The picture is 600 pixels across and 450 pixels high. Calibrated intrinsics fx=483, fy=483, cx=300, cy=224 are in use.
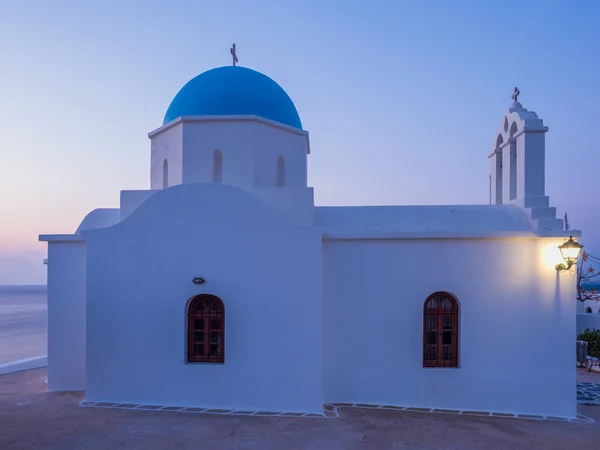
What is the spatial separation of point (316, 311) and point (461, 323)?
8.32ft

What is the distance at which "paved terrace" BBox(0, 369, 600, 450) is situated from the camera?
6.36 meters

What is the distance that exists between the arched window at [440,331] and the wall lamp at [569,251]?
6.17 ft

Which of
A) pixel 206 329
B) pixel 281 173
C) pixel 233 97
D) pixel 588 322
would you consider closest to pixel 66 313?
pixel 206 329

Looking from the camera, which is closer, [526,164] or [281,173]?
[526,164]

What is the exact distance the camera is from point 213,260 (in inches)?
322

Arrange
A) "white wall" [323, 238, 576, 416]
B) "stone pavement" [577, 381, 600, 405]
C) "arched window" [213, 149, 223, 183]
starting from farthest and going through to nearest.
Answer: "arched window" [213, 149, 223, 183]
"stone pavement" [577, 381, 600, 405]
"white wall" [323, 238, 576, 416]

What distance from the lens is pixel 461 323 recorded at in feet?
27.2

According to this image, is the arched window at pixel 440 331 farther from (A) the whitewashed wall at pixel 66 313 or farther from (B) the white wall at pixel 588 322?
(B) the white wall at pixel 588 322

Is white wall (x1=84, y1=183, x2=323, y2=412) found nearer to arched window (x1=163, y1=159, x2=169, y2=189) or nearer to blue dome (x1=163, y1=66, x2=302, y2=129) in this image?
arched window (x1=163, y1=159, x2=169, y2=189)

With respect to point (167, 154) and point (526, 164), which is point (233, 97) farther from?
point (526, 164)

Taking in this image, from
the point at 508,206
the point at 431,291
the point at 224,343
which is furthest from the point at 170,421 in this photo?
the point at 508,206

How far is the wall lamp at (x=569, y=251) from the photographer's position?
7.84 metres

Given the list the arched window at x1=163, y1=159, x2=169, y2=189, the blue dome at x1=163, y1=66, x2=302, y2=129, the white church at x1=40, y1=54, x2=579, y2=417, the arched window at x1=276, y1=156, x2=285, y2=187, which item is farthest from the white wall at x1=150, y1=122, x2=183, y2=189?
the arched window at x1=276, y1=156, x2=285, y2=187

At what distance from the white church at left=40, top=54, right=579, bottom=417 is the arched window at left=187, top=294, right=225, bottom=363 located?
0.07 feet
